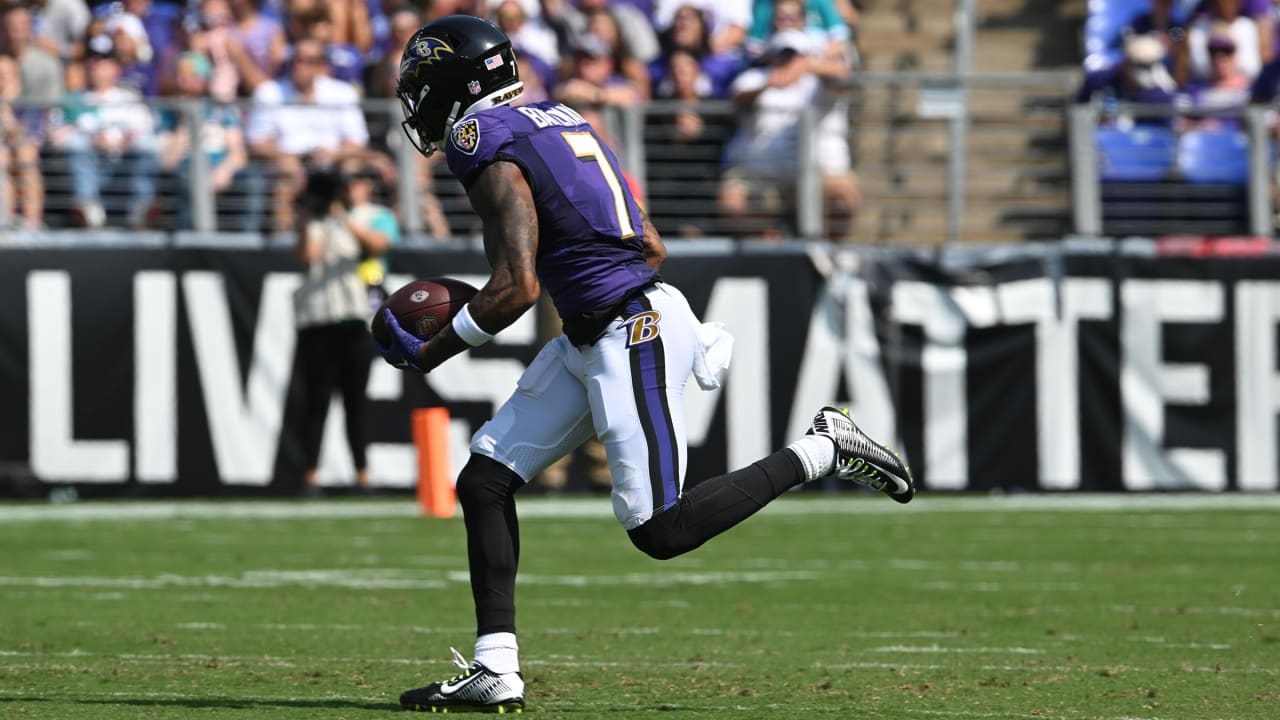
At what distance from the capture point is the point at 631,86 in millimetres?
15508

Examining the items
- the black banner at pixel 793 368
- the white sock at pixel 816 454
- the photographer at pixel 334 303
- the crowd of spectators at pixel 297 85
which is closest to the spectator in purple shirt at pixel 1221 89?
the black banner at pixel 793 368

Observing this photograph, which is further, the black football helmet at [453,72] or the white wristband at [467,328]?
the black football helmet at [453,72]

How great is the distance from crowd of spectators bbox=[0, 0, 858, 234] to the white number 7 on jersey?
8.73m

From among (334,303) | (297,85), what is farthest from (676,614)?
(297,85)

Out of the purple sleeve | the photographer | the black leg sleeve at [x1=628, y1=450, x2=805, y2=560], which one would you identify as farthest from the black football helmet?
the photographer

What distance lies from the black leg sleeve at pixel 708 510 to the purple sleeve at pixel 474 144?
1033 millimetres

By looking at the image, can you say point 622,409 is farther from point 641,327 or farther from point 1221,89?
point 1221,89

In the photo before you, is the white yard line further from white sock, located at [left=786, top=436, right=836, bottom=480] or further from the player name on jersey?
the player name on jersey

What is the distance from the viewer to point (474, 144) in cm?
559

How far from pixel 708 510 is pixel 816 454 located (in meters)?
0.46

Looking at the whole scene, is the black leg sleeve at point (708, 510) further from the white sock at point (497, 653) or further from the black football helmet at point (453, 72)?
the black football helmet at point (453, 72)

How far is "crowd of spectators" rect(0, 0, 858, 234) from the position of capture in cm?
1455

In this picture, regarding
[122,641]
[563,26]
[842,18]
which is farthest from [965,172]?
[122,641]

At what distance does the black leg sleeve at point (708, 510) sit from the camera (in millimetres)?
5688
